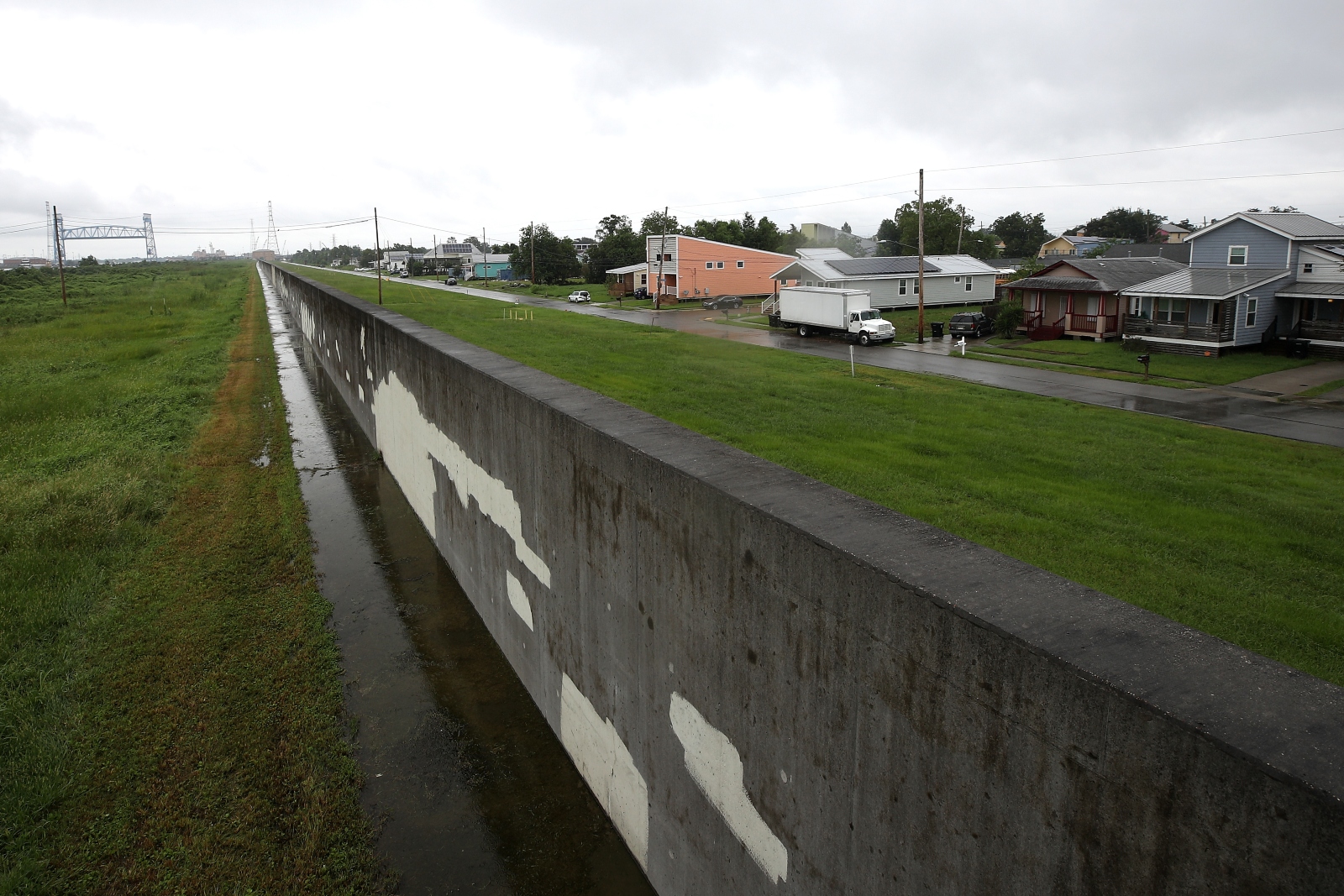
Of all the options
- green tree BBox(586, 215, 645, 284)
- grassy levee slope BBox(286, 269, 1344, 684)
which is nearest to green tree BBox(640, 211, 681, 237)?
green tree BBox(586, 215, 645, 284)

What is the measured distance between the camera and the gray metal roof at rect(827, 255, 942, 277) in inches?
1999

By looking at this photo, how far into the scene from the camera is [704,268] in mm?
66000

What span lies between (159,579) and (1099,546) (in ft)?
39.2

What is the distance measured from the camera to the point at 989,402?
66.4 feet

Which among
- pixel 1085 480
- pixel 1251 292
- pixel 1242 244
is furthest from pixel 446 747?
pixel 1242 244

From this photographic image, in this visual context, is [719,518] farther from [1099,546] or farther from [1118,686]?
[1099,546]

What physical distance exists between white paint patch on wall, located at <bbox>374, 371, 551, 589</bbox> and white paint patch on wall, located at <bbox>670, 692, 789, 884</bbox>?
2.72 m

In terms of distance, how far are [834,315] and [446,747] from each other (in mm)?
33318

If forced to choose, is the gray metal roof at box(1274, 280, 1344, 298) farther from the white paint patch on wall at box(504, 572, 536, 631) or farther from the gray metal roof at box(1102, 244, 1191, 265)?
the white paint patch on wall at box(504, 572, 536, 631)

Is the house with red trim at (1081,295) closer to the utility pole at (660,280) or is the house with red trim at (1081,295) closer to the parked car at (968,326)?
the parked car at (968,326)

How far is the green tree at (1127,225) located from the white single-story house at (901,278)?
78.0 m

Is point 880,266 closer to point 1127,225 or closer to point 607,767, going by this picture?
point 607,767

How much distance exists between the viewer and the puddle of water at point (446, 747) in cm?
679

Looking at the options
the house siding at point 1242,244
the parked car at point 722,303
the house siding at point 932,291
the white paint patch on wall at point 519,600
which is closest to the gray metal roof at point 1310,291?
the house siding at point 1242,244
